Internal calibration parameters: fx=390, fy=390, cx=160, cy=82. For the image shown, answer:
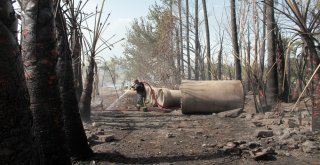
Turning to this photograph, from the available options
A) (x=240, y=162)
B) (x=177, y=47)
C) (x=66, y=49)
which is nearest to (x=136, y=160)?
(x=240, y=162)

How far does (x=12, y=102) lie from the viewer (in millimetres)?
2588

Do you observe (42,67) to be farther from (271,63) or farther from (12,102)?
(271,63)

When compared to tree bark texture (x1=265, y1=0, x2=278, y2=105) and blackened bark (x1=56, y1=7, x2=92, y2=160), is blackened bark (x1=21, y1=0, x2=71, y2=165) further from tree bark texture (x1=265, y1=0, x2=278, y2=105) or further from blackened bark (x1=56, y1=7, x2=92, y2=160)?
tree bark texture (x1=265, y1=0, x2=278, y2=105)

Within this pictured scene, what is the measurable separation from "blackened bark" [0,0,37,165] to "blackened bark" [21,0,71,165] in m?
1.72

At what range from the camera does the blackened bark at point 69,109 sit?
5547mm

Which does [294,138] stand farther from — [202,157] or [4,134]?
[4,134]

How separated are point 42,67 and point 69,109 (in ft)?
4.08

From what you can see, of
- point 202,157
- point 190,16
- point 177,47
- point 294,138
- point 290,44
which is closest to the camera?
point 290,44

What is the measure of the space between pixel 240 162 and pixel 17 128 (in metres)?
3.61

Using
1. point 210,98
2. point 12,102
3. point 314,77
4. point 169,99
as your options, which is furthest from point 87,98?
point 12,102

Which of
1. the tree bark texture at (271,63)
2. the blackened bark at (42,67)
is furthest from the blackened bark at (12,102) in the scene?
the tree bark texture at (271,63)

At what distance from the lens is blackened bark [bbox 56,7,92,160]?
555cm

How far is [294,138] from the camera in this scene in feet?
21.1

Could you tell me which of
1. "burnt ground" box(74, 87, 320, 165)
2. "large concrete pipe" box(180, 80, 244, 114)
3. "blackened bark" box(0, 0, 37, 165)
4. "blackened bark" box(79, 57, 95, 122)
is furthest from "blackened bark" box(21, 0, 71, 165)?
"large concrete pipe" box(180, 80, 244, 114)
